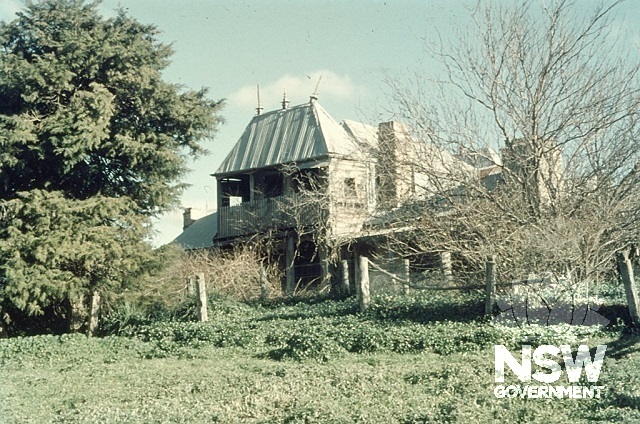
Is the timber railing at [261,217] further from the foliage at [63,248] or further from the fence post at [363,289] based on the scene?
the fence post at [363,289]

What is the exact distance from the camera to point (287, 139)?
88.3 feet

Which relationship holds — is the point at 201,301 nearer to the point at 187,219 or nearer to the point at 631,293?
the point at 631,293

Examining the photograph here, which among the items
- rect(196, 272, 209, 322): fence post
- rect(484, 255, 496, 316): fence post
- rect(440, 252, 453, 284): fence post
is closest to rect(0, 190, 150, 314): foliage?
rect(196, 272, 209, 322): fence post

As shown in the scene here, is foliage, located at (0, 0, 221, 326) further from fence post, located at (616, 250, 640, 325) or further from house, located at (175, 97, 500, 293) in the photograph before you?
fence post, located at (616, 250, 640, 325)

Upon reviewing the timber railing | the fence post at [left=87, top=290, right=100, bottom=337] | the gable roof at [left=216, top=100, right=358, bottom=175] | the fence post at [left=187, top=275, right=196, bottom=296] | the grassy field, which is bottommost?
the grassy field

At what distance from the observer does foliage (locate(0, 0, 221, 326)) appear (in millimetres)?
17250

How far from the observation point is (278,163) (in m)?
25.9

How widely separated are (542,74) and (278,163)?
1221 centimetres

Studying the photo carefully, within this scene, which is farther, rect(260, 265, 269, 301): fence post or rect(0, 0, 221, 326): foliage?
rect(260, 265, 269, 301): fence post

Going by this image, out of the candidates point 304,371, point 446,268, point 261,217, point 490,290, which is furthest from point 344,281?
point 304,371

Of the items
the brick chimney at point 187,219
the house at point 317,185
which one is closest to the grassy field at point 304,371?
the house at point 317,185

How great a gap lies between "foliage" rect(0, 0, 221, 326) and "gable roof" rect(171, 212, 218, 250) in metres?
11.4

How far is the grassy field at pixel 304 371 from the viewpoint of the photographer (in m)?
7.83

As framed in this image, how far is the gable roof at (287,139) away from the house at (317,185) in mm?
53
